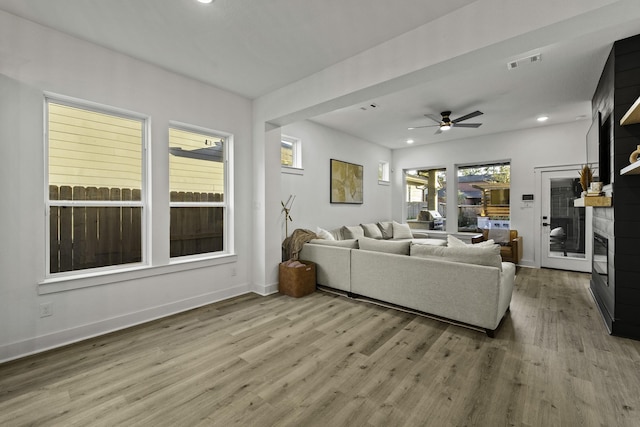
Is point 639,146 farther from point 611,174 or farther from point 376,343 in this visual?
point 376,343

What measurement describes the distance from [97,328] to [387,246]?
3.28 metres

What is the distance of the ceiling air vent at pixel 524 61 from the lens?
313cm

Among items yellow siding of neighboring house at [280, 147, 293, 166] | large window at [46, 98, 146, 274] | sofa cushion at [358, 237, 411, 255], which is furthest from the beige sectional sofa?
large window at [46, 98, 146, 274]

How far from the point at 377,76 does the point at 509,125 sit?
A: 174 inches

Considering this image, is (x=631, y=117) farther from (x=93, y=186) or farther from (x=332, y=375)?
(x=93, y=186)

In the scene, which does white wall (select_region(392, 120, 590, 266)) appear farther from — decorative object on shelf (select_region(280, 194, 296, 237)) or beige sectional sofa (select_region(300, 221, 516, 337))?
decorative object on shelf (select_region(280, 194, 296, 237))

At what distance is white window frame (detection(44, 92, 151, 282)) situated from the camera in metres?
2.63

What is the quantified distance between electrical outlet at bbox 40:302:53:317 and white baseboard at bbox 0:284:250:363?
0.19 meters

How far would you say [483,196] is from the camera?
681 centimetres

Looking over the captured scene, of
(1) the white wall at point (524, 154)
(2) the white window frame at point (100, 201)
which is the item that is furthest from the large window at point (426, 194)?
(2) the white window frame at point (100, 201)

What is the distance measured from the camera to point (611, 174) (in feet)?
10.00

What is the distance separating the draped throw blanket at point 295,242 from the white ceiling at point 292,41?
2.24 metres

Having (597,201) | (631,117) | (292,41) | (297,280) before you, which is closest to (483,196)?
(597,201)

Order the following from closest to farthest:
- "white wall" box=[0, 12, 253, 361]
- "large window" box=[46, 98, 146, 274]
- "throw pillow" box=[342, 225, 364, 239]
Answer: "white wall" box=[0, 12, 253, 361]
"large window" box=[46, 98, 146, 274]
"throw pillow" box=[342, 225, 364, 239]
